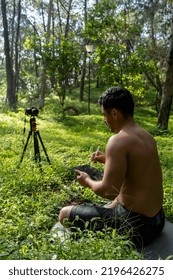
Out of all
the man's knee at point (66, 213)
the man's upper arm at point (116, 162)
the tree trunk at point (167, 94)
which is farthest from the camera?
the tree trunk at point (167, 94)

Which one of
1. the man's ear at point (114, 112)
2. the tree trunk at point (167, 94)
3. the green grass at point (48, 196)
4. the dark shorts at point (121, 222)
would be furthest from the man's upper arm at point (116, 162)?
the tree trunk at point (167, 94)

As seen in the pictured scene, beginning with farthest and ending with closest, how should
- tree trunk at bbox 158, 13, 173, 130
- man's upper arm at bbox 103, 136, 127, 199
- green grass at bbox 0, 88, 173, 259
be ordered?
tree trunk at bbox 158, 13, 173, 130
man's upper arm at bbox 103, 136, 127, 199
green grass at bbox 0, 88, 173, 259

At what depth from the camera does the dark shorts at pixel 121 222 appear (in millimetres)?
2598

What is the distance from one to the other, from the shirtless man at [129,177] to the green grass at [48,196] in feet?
0.50

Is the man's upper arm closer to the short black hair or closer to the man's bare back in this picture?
the man's bare back

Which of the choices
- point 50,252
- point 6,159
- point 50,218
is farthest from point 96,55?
point 50,252

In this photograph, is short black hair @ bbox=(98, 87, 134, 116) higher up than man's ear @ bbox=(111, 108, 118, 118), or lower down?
higher up

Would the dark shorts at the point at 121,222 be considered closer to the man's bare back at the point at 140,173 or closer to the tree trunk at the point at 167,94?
the man's bare back at the point at 140,173

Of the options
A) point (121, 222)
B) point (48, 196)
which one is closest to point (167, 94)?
point (48, 196)

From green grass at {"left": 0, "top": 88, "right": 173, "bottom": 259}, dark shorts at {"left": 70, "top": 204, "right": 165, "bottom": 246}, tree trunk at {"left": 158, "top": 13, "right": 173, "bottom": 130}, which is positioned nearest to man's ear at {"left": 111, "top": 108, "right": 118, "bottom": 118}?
dark shorts at {"left": 70, "top": 204, "right": 165, "bottom": 246}

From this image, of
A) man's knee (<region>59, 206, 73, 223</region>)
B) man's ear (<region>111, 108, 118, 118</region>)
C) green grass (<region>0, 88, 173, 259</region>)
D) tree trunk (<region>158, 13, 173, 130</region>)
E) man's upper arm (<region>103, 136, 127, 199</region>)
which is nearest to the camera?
green grass (<region>0, 88, 173, 259</region>)

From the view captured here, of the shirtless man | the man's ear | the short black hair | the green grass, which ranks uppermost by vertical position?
the short black hair

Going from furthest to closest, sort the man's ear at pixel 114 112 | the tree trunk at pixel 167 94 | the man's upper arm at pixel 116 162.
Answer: the tree trunk at pixel 167 94 → the man's ear at pixel 114 112 → the man's upper arm at pixel 116 162

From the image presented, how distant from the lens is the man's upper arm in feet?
8.11
